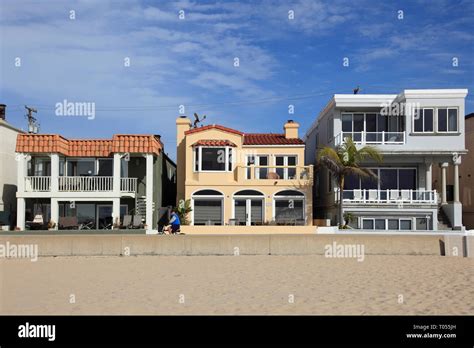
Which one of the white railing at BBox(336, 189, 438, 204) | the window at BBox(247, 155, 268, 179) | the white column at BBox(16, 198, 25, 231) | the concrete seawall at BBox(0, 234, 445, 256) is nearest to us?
the concrete seawall at BBox(0, 234, 445, 256)

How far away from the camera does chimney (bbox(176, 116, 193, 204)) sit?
36.2m

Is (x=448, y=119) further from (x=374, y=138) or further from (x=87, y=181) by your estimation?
(x=87, y=181)

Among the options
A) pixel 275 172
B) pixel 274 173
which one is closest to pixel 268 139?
pixel 275 172

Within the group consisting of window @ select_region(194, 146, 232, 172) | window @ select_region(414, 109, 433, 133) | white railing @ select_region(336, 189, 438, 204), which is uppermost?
window @ select_region(414, 109, 433, 133)

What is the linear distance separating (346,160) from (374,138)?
344cm

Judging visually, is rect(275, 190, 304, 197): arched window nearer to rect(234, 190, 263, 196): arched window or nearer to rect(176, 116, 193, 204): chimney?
rect(234, 190, 263, 196): arched window

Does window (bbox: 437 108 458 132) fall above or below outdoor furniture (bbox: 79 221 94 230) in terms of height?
above

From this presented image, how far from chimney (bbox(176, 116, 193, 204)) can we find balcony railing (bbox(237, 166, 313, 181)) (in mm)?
4593

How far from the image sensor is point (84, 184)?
32.0 metres

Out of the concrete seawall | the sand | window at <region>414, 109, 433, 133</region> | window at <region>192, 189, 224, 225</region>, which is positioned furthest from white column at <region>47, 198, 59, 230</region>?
window at <region>414, 109, 433, 133</region>
